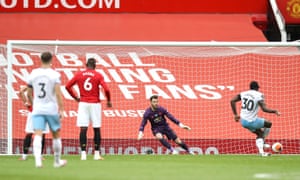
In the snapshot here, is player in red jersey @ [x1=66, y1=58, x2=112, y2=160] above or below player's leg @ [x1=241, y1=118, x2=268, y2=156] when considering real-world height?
above

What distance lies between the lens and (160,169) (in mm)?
15336

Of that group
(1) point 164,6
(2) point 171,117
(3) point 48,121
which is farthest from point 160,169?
(1) point 164,6

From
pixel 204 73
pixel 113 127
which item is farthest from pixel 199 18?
pixel 113 127

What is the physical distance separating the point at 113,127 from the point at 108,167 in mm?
8399

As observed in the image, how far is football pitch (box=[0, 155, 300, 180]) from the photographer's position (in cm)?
1381

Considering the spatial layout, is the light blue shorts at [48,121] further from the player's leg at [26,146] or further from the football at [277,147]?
the football at [277,147]

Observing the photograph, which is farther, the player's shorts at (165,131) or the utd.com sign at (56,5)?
the utd.com sign at (56,5)

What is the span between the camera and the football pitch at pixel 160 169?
13.8m

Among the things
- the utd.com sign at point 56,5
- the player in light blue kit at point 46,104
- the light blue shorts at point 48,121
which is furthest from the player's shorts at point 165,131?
the light blue shorts at point 48,121

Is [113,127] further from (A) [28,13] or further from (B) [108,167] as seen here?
(B) [108,167]

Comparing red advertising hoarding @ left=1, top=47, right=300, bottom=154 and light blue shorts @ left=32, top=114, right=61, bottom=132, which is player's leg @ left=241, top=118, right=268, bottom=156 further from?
light blue shorts @ left=32, top=114, right=61, bottom=132

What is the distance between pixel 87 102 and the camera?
18797 millimetres

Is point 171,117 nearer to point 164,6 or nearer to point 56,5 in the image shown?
point 164,6

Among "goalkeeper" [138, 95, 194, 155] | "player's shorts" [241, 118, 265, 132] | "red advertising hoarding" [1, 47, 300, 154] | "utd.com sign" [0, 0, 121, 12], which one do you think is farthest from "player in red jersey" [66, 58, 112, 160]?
"utd.com sign" [0, 0, 121, 12]
